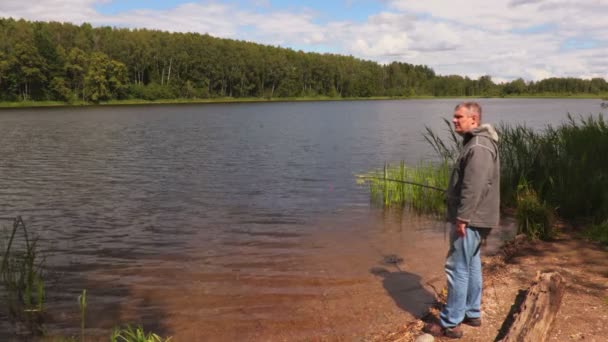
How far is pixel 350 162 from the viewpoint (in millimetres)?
20547

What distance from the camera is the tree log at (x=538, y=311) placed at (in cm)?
428

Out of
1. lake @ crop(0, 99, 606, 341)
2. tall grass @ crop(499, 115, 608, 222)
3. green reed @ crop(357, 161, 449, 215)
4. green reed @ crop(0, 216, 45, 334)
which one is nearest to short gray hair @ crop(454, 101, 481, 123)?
lake @ crop(0, 99, 606, 341)

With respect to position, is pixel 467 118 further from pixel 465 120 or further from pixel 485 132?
pixel 485 132

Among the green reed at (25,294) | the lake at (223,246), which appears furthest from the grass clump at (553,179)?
the green reed at (25,294)

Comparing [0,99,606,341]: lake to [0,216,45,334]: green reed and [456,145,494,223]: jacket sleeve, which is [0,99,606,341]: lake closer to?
[0,216,45,334]: green reed

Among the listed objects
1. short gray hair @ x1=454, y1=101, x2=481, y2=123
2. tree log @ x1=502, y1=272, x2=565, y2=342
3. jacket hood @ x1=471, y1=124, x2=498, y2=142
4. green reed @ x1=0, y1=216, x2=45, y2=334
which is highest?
short gray hair @ x1=454, y1=101, x2=481, y2=123

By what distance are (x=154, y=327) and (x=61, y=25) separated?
348 ft

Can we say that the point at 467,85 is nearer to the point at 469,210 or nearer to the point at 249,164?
the point at 249,164

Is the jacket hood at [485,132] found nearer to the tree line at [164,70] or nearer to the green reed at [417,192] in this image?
the green reed at [417,192]

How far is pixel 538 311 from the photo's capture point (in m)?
4.58

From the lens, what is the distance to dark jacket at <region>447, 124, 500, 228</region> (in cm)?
433

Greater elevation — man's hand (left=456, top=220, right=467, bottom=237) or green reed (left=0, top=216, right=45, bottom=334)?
man's hand (left=456, top=220, right=467, bottom=237)

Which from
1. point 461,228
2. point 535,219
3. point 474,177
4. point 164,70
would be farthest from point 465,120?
point 164,70

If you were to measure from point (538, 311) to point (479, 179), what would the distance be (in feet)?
4.74
